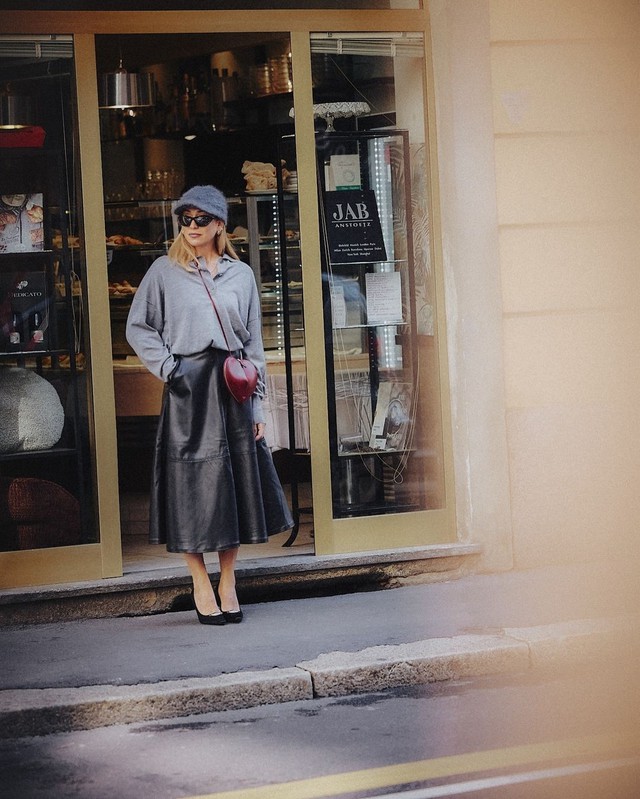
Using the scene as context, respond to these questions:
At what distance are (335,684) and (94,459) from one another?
2.20 m

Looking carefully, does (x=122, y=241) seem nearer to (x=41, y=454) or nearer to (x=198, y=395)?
(x=41, y=454)

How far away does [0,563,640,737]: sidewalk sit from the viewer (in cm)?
573

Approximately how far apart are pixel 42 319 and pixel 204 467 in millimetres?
1495

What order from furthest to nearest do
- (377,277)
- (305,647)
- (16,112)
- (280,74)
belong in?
1. (280,74)
2. (377,277)
3. (16,112)
4. (305,647)

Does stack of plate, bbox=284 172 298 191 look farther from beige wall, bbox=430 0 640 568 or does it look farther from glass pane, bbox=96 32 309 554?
beige wall, bbox=430 0 640 568

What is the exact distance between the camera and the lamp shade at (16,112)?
729 cm

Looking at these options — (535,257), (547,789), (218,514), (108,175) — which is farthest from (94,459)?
(108,175)

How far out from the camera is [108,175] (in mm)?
12078

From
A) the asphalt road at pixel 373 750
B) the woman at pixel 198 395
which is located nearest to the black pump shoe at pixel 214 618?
the woman at pixel 198 395

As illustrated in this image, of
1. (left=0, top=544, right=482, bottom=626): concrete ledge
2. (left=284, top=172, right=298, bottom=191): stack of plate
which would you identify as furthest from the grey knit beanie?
(left=0, top=544, right=482, bottom=626): concrete ledge

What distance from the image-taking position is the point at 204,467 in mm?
6637

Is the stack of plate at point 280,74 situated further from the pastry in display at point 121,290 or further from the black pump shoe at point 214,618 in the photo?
the black pump shoe at point 214,618

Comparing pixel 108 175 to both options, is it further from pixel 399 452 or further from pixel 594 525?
pixel 594 525

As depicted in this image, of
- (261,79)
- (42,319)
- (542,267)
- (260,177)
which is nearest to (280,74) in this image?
(261,79)
